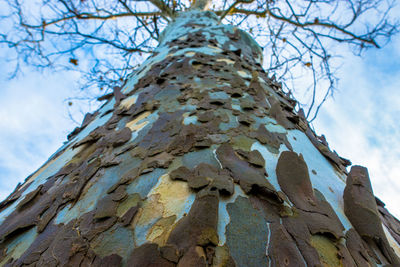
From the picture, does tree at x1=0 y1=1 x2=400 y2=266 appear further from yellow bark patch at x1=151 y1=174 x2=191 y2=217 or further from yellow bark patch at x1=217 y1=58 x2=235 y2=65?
yellow bark patch at x1=217 y1=58 x2=235 y2=65

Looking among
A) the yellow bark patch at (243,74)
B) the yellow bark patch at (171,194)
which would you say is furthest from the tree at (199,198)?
the yellow bark patch at (243,74)

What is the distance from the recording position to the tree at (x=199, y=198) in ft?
1.49

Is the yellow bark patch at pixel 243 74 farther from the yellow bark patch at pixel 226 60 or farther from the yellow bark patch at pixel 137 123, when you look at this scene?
the yellow bark patch at pixel 137 123

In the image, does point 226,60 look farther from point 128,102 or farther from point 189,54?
point 128,102

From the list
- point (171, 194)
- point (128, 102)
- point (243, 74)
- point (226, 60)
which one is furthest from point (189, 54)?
point (171, 194)

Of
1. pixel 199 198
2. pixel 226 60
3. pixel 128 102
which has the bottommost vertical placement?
pixel 199 198

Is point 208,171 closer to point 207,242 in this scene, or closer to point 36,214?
point 207,242

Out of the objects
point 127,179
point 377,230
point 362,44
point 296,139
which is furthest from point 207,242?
point 362,44

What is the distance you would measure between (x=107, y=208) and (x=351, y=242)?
57 cm

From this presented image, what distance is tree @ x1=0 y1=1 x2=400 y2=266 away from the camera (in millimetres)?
454

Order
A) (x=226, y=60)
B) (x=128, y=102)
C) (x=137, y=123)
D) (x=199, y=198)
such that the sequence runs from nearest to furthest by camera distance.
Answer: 1. (x=199, y=198)
2. (x=137, y=123)
3. (x=128, y=102)
4. (x=226, y=60)

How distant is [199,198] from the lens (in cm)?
51

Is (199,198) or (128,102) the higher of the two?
(128,102)

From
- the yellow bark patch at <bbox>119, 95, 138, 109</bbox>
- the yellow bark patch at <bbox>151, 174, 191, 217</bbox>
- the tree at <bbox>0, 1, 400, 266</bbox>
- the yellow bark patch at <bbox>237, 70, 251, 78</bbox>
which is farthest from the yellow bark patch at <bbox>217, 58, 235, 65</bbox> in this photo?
the yellow bark patch at <bbox>151, 174, 191, 217</bbox>
